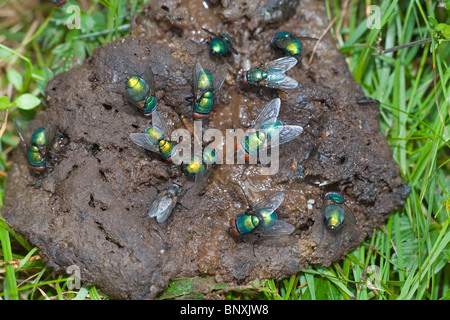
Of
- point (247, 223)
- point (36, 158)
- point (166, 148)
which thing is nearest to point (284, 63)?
point (166, 148)

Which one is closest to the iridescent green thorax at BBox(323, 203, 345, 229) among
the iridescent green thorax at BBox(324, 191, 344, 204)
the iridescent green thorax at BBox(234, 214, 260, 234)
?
the iridescent green thorax at BBox(324, 191, 344, 204)

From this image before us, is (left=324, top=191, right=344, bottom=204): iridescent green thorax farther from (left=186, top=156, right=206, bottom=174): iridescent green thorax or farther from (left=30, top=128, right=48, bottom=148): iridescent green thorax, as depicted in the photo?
(left=30, top=128, right=48, bottom=148): iridescent green thorax

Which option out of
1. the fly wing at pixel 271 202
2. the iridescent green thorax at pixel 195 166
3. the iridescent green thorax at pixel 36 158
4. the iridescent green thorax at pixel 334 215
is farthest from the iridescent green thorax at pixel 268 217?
the iridescent green thorax at pixel 36 158

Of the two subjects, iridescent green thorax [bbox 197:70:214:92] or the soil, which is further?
iridescent green thorax [bbox 197:70:214:92]

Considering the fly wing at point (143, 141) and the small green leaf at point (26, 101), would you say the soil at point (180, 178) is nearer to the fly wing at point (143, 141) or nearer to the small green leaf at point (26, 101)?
the fly wing at point (143, 141)

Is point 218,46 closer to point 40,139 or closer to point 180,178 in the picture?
point 180,178

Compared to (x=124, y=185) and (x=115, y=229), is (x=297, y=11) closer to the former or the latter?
(x=124, y=185)

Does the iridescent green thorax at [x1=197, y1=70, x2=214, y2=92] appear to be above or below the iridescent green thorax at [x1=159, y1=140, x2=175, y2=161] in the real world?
above
